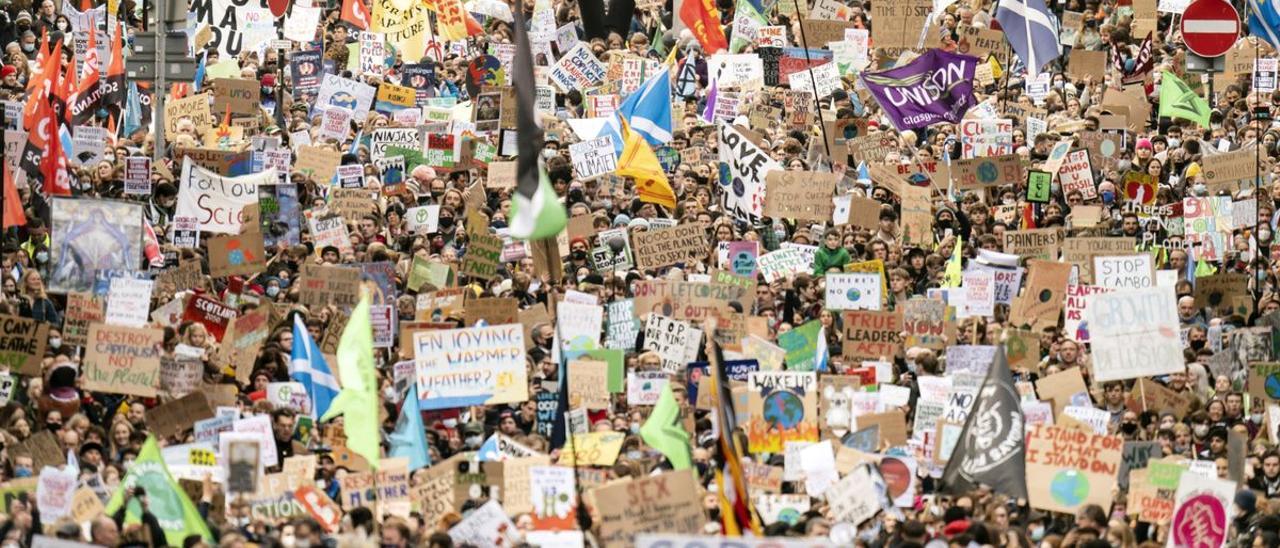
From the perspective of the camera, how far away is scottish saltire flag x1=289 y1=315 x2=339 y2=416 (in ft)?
69.8

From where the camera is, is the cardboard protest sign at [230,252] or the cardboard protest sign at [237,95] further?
the cardboard protest sign at [237,95]

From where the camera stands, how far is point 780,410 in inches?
835

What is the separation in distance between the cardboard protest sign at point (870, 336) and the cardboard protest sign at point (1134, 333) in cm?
141

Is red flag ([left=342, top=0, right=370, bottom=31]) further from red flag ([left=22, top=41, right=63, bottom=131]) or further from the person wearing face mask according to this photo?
the person wearing face mask

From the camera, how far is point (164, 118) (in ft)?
87.8

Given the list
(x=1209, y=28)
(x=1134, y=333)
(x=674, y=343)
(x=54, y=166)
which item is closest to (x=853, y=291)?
(x=674, y=343)

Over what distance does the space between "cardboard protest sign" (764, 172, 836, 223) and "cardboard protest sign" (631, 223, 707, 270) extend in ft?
3.00

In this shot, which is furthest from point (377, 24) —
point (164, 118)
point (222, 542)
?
point (222, 542)

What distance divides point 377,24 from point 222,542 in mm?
13458

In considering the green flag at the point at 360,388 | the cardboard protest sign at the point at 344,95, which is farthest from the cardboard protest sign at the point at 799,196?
the green flag at the point at 360,388

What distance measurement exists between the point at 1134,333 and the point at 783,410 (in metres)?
2.52

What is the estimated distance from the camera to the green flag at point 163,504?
18391 millimetres

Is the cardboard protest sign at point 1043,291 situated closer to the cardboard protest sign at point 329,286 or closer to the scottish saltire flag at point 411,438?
the cardboard protest sign at point 329,286

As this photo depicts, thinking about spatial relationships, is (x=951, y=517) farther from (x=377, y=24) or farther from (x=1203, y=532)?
(x=377, y=24)
